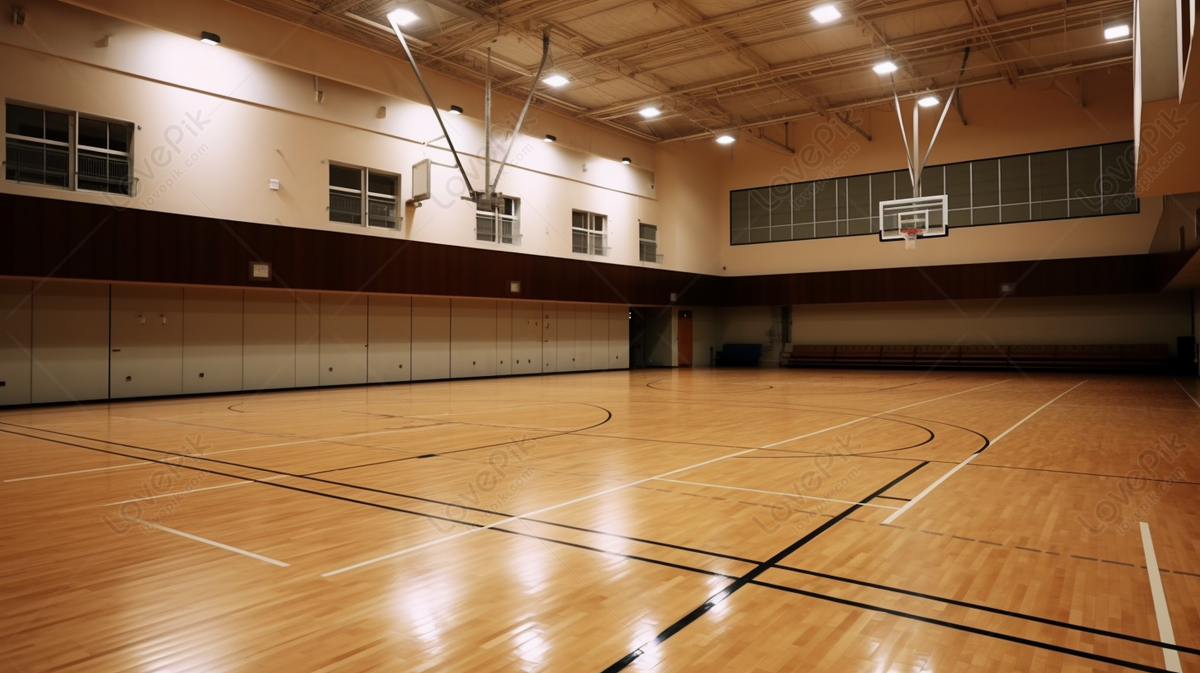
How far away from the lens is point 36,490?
651 centimetres

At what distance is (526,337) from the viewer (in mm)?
23844

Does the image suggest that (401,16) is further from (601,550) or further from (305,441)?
(601,550)

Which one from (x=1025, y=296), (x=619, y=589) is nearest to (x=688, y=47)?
(x=1025, y=296)

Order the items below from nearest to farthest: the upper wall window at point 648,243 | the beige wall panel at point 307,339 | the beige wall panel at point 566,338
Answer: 1. the beige wall panel at point 307,339
2. the beige wall panel at point 566,338
3. the upper wall window at point 648,243

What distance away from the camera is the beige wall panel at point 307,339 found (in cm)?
1786

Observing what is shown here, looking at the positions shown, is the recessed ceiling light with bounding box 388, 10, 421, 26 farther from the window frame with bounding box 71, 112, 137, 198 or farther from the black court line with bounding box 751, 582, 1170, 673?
the black court line with bounding box 751, 582, 1170, 673

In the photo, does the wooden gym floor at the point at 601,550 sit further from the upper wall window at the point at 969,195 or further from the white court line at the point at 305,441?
the upper wall window at the point at 969,195

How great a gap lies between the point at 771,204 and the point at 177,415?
23947 millimetres

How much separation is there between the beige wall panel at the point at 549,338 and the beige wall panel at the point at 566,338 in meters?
0.11

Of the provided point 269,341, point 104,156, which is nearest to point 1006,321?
point 269,341

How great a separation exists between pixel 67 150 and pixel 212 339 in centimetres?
461

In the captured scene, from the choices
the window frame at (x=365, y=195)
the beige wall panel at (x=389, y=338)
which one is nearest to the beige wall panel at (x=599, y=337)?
the beige wall panel at (x=389, y=338)

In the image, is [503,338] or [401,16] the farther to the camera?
[503,338]

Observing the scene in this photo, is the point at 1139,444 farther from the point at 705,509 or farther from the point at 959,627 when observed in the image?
the point at 959,627
